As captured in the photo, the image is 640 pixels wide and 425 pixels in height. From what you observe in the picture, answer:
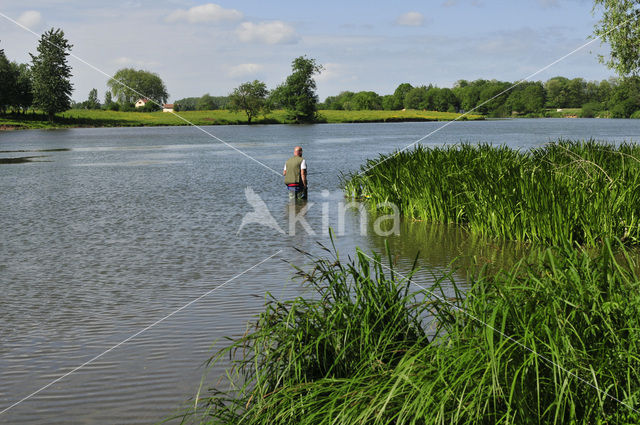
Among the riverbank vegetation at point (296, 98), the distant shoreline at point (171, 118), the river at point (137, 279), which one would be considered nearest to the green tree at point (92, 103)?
the riverbank vegetation at point (296, 98)

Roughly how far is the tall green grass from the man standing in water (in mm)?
12272

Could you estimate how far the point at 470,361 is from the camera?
3850mm

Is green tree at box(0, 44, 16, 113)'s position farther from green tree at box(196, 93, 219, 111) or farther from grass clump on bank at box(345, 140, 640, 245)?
grass clump on bank at box(345, 140, 640, 245)

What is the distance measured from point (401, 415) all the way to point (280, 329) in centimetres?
136

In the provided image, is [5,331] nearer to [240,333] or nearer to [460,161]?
[240,333]

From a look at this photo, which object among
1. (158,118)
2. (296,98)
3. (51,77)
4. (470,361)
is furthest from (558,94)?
(470,361)

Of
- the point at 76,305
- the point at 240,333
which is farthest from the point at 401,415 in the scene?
the point at 76,305

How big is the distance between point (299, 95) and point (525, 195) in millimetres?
129746

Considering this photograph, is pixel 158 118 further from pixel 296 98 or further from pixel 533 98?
pixel 533 98

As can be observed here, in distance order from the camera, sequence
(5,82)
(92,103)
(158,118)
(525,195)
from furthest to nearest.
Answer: (92,103) < (158,118) < (5,82) < (525,195)

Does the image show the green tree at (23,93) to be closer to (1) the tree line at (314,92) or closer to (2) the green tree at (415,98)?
(1) the tree line at (314,92)

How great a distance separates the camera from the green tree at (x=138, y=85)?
17500cm

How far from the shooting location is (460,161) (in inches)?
598

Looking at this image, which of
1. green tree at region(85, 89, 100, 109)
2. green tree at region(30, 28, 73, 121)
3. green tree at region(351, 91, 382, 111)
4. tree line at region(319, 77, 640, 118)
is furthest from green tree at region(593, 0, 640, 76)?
green tree at region(351, 91, 382, 111)
